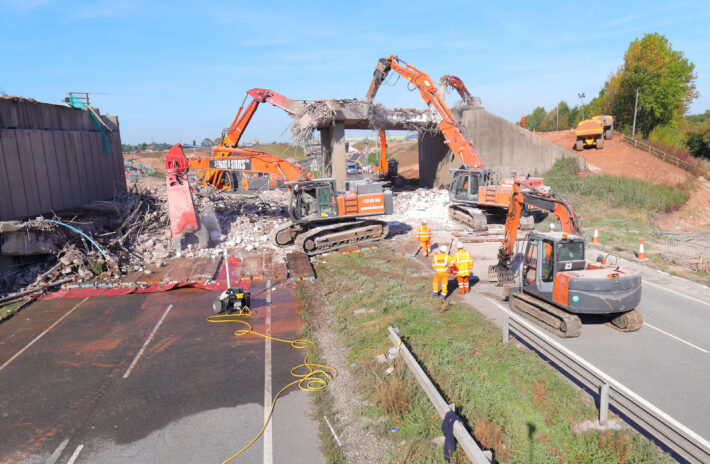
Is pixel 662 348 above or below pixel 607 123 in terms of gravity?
below

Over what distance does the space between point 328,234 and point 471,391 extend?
35.0 feet

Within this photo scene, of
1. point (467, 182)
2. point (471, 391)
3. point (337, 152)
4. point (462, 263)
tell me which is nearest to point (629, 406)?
point (471, 391)

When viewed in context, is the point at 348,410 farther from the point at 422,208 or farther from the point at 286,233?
the point at 422,208

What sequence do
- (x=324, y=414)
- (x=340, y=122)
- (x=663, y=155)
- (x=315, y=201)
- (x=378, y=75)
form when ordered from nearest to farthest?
(x=324, y=414) < (x=315, y=201) < (x=378, y=75) < (x=340, y=122) < (x=663, y=155)

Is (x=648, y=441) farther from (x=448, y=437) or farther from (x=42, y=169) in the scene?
(x=42, y=169)

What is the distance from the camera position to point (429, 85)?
22.9 metres

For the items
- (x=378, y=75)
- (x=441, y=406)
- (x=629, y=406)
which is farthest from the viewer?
(x=378, y=75)

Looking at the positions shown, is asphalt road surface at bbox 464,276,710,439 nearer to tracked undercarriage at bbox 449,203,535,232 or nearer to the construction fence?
the construction fence

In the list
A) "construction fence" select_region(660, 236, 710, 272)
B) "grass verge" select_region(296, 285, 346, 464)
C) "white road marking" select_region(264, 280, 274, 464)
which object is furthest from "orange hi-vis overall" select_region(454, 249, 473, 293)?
"construction fence" select_region(660, 236, 710, 272)

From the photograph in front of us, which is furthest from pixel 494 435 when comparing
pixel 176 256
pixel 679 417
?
pixel 176 256

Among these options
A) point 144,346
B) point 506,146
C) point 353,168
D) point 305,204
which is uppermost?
point 506,146

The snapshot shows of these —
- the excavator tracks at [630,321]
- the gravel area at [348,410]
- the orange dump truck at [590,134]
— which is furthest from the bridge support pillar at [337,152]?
the orange dump truck at [590,134]

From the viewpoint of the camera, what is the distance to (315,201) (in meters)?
16.6

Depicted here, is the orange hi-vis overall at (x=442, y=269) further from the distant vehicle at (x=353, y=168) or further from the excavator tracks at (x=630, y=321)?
the distant vehicle at (x=353, y=168)
